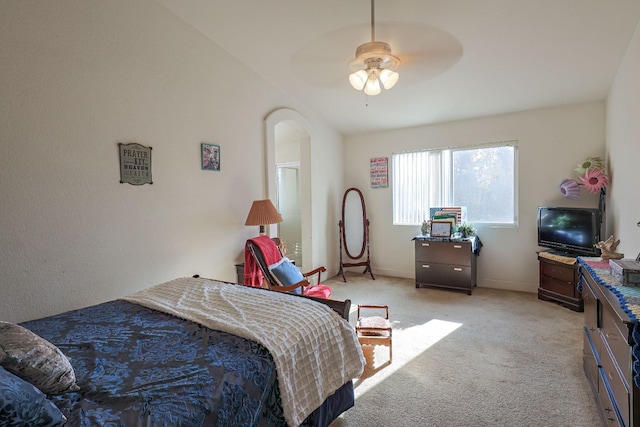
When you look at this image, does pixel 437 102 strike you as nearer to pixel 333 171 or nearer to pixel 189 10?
pixel 333 171

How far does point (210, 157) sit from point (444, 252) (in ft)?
10.1

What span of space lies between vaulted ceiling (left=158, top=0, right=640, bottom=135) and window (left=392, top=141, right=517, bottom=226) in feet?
2.22

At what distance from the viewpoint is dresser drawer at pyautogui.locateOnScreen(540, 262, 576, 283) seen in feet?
11.3

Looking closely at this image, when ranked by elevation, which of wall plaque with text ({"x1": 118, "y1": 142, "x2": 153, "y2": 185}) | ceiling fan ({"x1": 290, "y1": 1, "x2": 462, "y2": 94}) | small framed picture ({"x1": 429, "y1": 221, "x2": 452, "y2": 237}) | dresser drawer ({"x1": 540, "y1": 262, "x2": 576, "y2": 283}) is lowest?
dresser drawer ({"x1": 540, "y1": 262, "x2": 576, "y2": 283})

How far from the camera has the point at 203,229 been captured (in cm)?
309

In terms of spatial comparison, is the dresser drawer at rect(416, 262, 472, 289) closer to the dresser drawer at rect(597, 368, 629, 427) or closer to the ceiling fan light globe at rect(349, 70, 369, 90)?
the dresser drawer at rect(597, 368, 629, 427)

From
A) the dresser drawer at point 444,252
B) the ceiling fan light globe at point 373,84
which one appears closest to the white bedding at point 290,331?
the ceiling fan light globe at point 373,84

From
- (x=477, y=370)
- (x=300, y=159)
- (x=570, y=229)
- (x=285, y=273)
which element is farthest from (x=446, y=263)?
(x=300, y=159)

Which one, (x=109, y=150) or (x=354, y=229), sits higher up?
(x=109, y=150)

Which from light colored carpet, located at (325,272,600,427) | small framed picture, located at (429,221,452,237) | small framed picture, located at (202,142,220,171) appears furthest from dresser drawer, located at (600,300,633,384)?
small framed picture, located at (202,142,220,171)

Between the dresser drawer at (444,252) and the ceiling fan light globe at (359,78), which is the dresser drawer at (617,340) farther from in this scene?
the dresser drawer at (444,252)

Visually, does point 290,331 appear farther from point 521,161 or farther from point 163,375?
point 521,161

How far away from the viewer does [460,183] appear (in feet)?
15.0

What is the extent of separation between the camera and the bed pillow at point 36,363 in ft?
3.53
